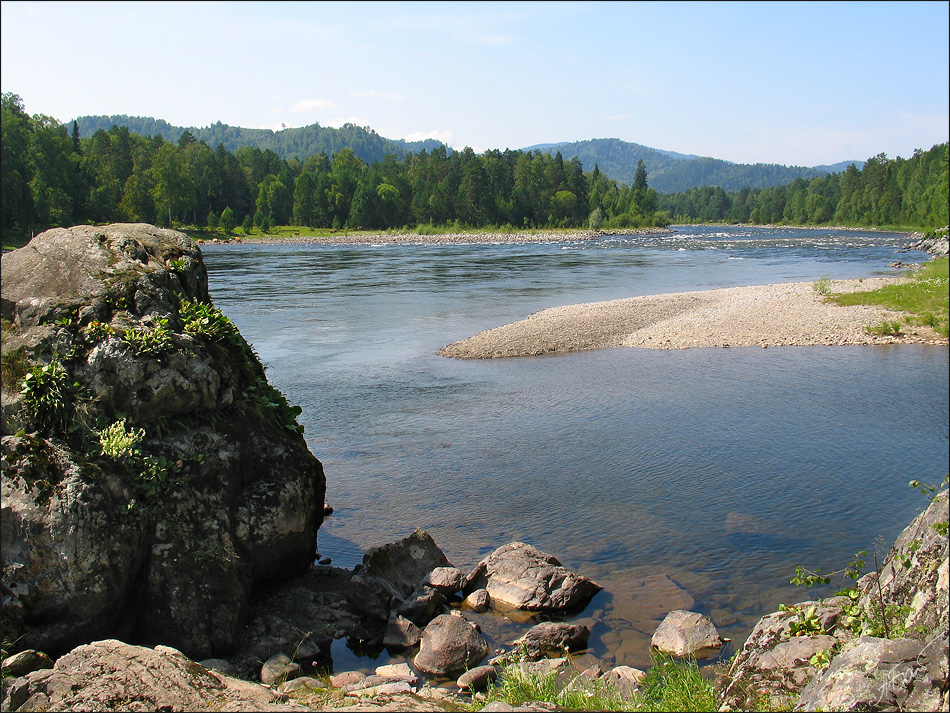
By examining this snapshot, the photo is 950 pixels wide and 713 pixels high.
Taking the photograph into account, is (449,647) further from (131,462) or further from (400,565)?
(131,462)

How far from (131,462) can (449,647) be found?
16.5 ft

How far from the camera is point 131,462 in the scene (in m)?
10.3

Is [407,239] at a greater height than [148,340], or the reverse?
[407,239]

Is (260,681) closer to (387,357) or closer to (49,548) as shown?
(49,548)

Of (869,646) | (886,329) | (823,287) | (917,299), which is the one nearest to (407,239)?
(823,287)

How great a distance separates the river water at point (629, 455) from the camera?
1296cm

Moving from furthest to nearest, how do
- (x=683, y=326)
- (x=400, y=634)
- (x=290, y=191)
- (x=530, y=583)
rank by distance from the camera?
(x=290, y=191)
(x=683, y=326)
(x=530, y=583)
(x=400, y=634)

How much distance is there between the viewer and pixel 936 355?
29.2 m

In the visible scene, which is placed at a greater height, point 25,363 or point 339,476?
point 25,363

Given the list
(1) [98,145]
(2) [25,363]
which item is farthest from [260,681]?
(1) [98,145]

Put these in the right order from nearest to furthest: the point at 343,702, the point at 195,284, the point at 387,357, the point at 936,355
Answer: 1. the point at 343,702
2. the point at 195,284
3. the point at 936,355
4. the point at 387,357

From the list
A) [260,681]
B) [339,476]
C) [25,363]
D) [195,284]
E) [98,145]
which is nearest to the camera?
[260,681]

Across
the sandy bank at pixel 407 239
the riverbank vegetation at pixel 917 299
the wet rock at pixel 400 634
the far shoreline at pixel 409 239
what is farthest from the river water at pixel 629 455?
the far shoreline at pixel 409 239

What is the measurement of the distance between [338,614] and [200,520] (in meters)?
2.47
